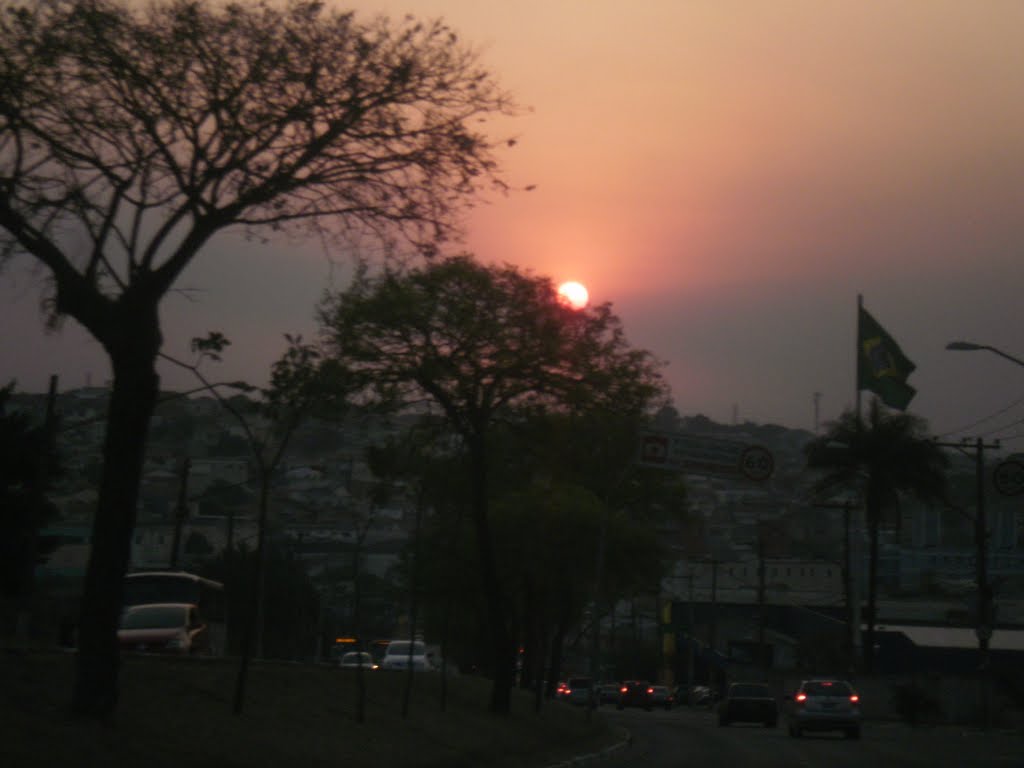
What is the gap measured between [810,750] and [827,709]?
838 cm

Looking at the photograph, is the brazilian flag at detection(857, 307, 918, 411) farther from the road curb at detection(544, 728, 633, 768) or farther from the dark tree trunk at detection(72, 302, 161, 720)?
the dark tree trunk at detection(72, 302, 161, 720)

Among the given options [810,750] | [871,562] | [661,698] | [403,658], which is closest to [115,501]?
[810,750]

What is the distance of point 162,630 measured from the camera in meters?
31.3

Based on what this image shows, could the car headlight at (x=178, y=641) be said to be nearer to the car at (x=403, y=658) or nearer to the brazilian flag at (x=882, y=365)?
the car at (x=403, y=658)

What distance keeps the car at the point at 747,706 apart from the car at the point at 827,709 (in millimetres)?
8053

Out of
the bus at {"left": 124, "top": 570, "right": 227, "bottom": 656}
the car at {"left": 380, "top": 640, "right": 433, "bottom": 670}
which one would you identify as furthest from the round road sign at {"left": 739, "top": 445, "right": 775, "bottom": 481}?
the car at {"left": 380, "top": 640, "right": 433, "bottom": 670}

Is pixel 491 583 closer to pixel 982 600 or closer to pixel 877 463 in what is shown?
pixel 982 600

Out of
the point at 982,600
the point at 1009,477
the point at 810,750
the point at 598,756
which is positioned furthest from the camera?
the point at 982,600

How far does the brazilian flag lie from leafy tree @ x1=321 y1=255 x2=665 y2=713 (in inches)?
860

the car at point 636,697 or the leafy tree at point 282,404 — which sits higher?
the leafy tree at point 282,404

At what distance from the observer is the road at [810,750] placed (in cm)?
2798

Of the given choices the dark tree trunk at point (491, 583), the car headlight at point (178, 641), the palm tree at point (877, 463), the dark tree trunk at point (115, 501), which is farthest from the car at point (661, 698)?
the dark tree trunk at point (115, 501)

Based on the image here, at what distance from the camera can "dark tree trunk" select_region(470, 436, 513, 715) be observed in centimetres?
3161

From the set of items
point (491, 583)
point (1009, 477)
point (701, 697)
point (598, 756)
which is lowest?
point (598, 756)
